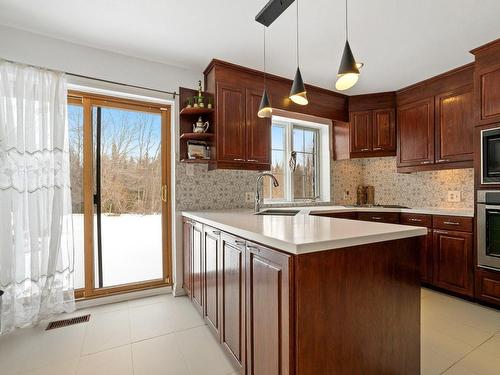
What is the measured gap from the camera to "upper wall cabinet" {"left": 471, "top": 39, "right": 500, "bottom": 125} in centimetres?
237

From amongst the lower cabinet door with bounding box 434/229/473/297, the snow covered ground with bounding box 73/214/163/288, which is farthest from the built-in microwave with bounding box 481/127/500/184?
the snow covered ground with bounding box 73/214/163/288

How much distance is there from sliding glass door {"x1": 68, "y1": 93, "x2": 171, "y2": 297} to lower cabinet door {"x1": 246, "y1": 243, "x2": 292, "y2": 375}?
1856 mm

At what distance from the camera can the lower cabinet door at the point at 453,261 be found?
260cm

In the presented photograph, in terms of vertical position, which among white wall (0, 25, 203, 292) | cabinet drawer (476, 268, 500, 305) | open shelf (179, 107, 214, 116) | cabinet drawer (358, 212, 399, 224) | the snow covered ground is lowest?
cabinet drawer (476, 268, 500, 305)

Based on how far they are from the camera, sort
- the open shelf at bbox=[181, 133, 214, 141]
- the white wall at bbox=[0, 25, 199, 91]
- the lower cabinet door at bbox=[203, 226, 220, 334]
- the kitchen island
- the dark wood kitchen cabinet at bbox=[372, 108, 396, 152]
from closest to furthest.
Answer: the kitchen island < the lower cabinet door at bbox=[203, 226, 220, 334] < the white wall at bbox=[0, 25, 199, 91] < the open shelf at bbox=[181, 133, 214, 141] < the dark wood kitchen cabinet at bbox=[372, 108, 396, 152]

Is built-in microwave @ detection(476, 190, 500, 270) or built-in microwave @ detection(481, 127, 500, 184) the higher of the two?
built-in microwave @ detection(481, 127, 500, 184)

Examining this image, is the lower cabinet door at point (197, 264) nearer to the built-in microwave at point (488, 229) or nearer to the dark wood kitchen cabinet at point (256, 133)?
the dark wood kitchen cabinet at point (256, 133)

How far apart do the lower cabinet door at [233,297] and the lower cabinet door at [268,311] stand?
77 millimetres

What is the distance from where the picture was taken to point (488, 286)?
2.44 meters

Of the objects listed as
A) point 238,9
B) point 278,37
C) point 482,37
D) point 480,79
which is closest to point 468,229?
point 480,79

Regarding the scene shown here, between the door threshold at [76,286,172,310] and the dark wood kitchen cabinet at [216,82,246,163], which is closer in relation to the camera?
the door threshold at [76,286,172,310]

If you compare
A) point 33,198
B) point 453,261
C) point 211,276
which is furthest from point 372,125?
point 33,198

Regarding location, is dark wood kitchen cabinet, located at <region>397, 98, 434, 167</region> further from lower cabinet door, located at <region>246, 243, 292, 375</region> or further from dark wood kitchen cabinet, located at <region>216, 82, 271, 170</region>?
lower cabinet door, located at <region>246, 243, 292, 375</region>

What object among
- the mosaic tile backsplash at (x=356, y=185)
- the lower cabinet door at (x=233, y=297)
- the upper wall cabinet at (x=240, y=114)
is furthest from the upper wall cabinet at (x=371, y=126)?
the lower cabinet door at (x=233, y=297)
